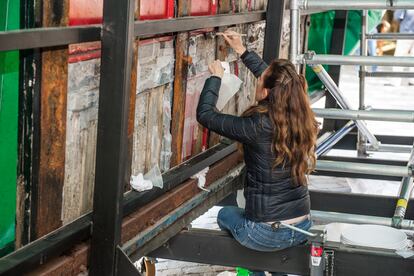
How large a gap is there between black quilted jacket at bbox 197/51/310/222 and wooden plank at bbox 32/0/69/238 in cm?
100

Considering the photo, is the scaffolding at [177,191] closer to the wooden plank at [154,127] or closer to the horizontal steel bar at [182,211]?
the horizontal steel bar at [182,211]

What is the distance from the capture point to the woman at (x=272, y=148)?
363cm

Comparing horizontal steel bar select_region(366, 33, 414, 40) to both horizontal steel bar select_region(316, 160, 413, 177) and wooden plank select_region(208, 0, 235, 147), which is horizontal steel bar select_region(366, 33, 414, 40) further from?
wooden plank select_region(208, 0, 235, 147)

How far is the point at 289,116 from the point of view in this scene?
3.65 metres

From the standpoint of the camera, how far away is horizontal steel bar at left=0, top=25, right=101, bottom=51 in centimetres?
217

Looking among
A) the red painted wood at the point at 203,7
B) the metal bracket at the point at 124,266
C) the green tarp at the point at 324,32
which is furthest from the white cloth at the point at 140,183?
the green tarp at the point at 324,32

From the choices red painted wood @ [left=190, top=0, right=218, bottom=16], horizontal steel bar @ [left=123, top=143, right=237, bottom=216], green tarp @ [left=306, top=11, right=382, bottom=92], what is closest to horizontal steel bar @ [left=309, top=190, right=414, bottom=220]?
horizontal steel bar @ [left=123, top=143, right=237, bottom=216]

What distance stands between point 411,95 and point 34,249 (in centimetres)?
1366

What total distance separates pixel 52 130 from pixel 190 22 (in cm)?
108

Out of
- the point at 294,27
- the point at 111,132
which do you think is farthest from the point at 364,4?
the point at 111,132

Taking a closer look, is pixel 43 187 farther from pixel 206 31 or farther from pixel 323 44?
pixel 323 44

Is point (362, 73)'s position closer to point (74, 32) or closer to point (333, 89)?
point (333, 89)

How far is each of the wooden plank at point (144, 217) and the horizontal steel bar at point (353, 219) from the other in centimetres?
62

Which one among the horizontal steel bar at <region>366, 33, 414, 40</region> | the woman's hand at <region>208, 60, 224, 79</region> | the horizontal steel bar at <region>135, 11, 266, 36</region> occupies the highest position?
the horizontal steel bar at <region>135, 11, 266, 36</region>
